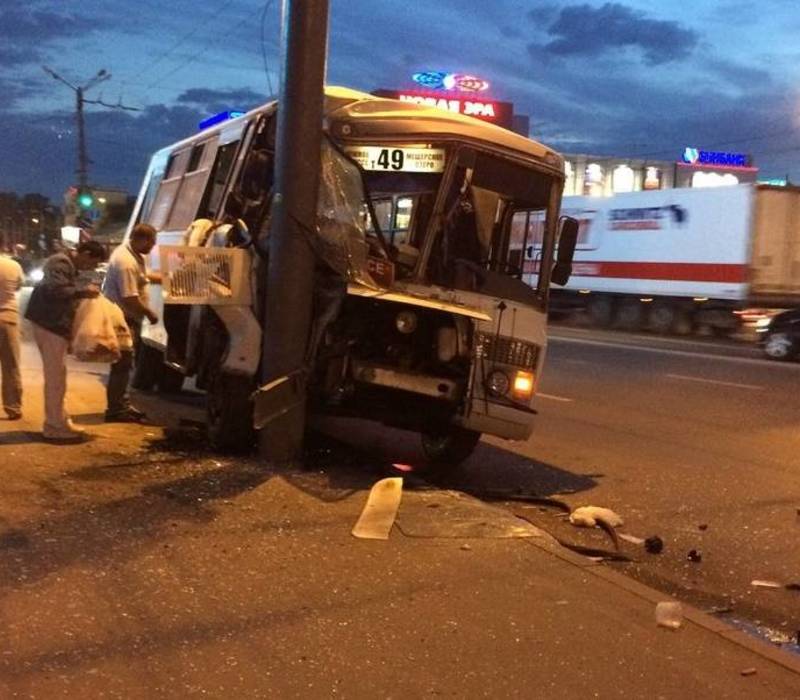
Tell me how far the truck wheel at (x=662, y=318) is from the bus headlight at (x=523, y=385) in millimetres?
22508

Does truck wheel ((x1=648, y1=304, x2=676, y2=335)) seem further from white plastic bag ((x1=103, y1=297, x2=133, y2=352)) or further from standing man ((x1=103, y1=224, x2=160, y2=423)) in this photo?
white plastic bag ((x1=103, y1=297, x2=133, y2=352))

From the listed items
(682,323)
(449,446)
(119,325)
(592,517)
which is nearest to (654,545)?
(592,517)

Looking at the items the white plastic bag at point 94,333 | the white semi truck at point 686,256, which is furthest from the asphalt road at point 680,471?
the white semi truck at point 686,256

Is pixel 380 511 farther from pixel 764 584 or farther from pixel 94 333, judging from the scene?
pixel 94 333

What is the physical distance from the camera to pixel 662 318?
95.5 feet

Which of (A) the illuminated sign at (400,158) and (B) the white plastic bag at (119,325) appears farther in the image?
(B) the white plastic bag at (119,325)

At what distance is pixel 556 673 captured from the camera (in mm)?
3938

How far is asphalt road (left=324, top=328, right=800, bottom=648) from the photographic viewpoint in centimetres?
592

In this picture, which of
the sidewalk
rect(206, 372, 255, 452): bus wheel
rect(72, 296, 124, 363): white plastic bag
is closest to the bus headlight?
the sidewalk

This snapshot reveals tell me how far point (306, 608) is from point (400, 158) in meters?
3.68

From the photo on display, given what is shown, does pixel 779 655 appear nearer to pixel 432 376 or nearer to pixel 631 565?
pixel 631 565

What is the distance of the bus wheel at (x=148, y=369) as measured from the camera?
1009cm

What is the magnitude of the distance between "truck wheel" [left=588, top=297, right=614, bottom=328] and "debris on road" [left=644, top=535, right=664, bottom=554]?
25733 mm

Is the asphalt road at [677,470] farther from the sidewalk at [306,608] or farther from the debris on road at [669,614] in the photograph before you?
the sidewalk at [306,608]
